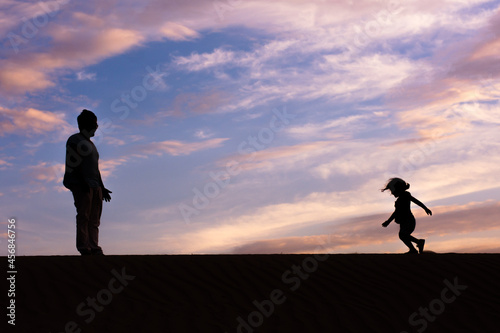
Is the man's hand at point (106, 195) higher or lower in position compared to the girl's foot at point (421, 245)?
higher

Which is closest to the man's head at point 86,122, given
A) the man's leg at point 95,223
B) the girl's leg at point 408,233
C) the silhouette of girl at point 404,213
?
the man's leg at point 95,223

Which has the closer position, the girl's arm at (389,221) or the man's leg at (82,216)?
the man's leg at (82,216)

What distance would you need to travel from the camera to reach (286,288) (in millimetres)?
8336

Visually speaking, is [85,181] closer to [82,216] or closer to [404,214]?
[82,216]

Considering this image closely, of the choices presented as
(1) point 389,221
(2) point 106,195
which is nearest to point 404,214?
(1) point 389,221

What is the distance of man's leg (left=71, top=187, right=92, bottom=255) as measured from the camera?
363 inches

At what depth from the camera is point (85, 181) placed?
9.34 m

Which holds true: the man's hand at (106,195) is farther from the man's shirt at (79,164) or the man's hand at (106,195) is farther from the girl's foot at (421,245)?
the girl's foot at (421,245)

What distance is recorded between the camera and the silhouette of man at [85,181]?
9.27m

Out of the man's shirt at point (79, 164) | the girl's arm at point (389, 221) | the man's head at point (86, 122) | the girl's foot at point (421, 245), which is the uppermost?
the man's head at point (86, 122)

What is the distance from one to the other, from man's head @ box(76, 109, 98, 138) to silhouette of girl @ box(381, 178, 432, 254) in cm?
615

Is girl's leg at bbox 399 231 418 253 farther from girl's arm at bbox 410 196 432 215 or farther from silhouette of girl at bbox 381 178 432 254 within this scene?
girl's arm at bbox 410 196 432 215

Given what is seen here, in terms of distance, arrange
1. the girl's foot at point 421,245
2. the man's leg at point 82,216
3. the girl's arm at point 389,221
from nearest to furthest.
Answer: the man's leg at point 82,216 < the girl's foot at point 421,245 < the girl's arm at point 389,221

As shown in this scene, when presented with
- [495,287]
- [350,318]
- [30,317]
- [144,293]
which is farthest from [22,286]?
[495,287]
